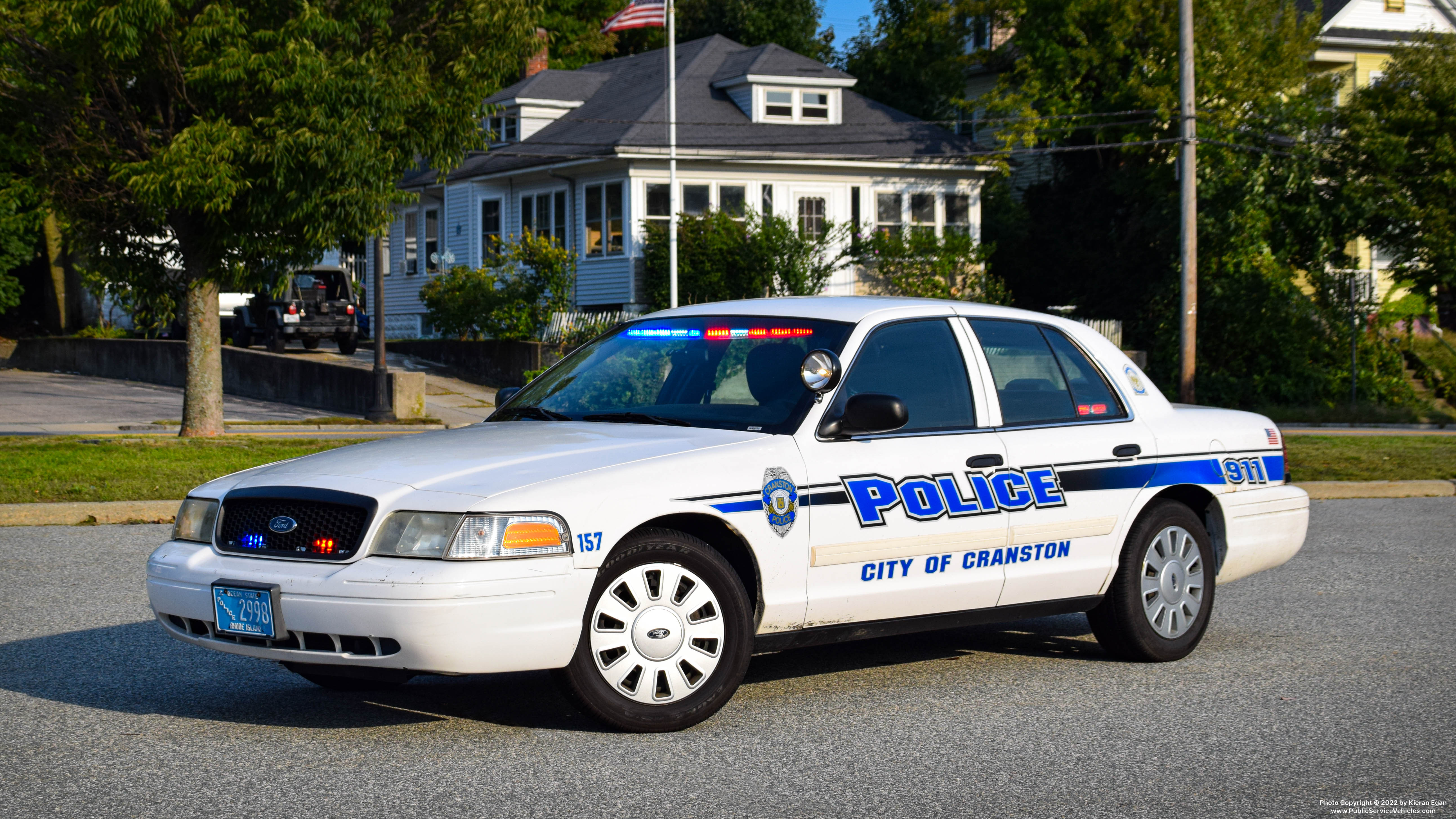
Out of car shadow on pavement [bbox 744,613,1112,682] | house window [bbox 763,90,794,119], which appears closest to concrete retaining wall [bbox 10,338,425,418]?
house window [bbox 763,90,794,119]

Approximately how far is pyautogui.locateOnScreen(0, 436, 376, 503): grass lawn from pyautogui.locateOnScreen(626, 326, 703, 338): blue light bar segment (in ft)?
21.7

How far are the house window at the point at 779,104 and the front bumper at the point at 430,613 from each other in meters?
34.5

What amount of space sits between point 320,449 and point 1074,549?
11.7 m

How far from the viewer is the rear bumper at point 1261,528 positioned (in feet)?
24.7

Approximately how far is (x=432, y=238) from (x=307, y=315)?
1116 centimetres

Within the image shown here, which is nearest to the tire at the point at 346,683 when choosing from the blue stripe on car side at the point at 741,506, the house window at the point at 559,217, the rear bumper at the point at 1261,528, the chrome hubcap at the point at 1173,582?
the blue stripe on car side at the point at 741,506

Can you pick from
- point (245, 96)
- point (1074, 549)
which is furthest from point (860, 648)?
point (245, 96)

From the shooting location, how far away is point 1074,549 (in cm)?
675

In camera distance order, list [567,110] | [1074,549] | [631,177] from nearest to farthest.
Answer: [1074,549]
[631,177]
[567,110]

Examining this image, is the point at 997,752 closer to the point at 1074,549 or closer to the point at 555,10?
the point at 1074,549

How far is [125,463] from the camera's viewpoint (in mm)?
14352

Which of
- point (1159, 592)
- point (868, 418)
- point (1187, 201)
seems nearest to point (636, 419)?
point (868, 418)

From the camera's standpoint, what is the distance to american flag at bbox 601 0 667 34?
3014 centimetres

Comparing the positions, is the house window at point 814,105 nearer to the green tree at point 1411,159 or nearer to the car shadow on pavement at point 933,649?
the green tree at point 1411,159
